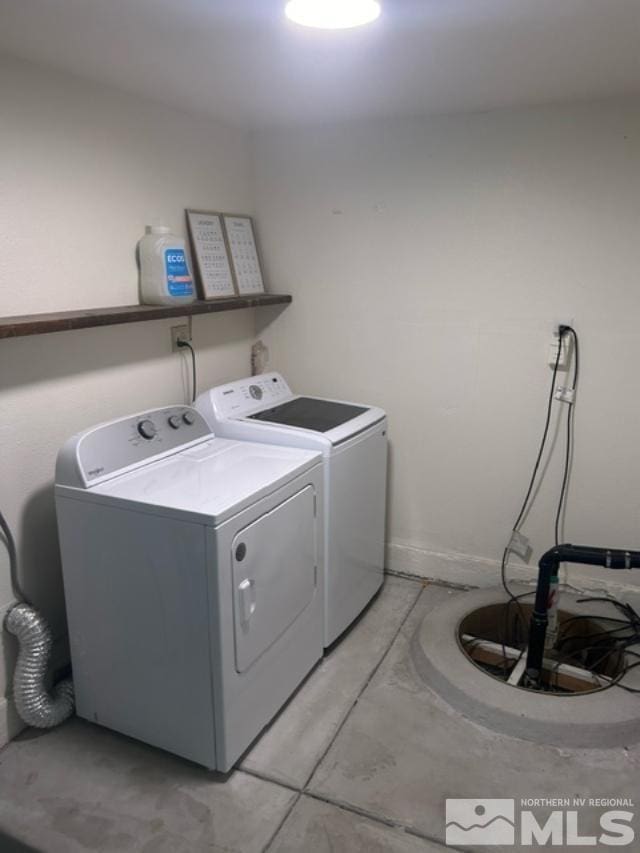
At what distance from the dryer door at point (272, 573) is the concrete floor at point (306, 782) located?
1.15 ft

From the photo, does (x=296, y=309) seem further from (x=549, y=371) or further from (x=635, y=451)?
(x=635, y=451)

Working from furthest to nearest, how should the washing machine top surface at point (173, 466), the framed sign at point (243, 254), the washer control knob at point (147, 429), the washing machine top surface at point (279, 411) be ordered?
the framed sign at point (243, 254)
the washing machine top surface at point (279, 411)
the washer control knob at point (147, 429)
the washing machine top surface at point (173, 466)

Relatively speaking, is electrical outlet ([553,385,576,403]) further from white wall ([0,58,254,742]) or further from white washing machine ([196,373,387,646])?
white wall ([0,58,254,742])

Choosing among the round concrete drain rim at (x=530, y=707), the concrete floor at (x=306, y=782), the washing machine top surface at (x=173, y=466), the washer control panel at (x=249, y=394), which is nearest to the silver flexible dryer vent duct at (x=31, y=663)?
the concrete floor at (x=306, y=782)

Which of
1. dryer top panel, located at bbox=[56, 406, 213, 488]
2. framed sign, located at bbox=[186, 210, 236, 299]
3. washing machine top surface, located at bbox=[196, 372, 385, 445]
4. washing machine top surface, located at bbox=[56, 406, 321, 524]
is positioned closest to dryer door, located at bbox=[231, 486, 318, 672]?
washing machine top surface, located at bbox=[56, 406, 321, 524]

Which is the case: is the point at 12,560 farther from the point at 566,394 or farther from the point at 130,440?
the point at 566,394

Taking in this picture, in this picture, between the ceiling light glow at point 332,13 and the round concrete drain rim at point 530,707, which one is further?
the round concrete drain rim at point 530,707

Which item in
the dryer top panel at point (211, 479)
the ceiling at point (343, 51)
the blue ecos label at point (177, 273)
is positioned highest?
the ceiling at point (343, 51)

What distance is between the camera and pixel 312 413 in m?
2.51

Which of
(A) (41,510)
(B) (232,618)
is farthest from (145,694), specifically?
(A) (41,510)

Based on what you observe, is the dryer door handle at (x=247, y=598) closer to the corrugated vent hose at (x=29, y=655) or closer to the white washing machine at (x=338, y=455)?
the white washing machine at (x=338, y=455)

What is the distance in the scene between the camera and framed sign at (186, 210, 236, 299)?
248 centimetres

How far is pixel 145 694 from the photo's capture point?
1820 mm

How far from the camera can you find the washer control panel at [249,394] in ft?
7.87
